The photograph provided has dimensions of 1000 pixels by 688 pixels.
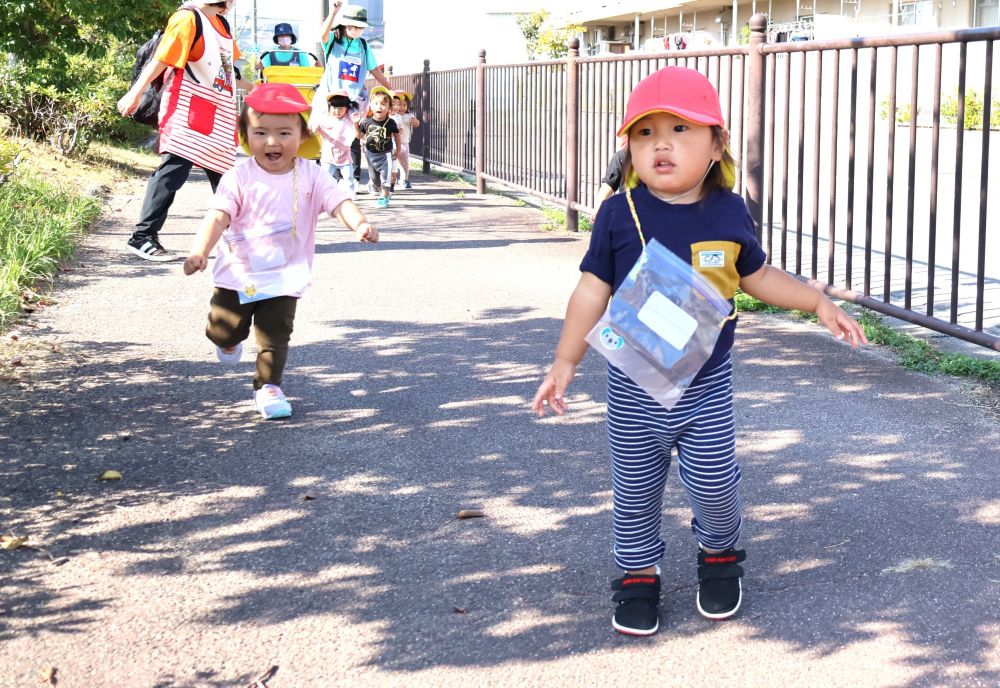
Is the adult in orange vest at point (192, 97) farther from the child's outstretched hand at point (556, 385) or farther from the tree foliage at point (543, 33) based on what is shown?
the tree foliage at point (543, 33)

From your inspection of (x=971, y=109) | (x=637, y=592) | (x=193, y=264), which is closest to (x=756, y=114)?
(x=193, y=264)

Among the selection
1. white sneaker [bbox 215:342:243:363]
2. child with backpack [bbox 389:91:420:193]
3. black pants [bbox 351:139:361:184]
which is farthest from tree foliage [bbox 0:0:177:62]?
white sneaker [bbox 215:342:243:363]

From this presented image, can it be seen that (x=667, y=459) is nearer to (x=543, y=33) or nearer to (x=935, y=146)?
(x=935, y=146)

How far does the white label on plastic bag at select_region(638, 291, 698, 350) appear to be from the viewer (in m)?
3.26

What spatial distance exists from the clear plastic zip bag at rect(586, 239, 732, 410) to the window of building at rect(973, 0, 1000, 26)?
96.0 feet

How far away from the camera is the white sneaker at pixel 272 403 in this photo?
5.35 metres

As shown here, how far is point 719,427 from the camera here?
10.7 feet

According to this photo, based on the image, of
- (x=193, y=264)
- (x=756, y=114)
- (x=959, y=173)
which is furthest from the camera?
(x=756, y=114)

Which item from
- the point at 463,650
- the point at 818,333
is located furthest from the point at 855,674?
the point at 818,333

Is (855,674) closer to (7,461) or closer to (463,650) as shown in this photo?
(463,650)

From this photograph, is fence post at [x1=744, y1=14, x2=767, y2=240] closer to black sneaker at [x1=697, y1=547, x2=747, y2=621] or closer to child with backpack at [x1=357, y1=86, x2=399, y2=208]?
black sneaker at [x1=697, y1=547, x2=747, y2=621]

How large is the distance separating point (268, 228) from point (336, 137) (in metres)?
8.46

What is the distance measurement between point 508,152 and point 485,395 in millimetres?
7890

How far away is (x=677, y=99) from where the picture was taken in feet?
10.2
